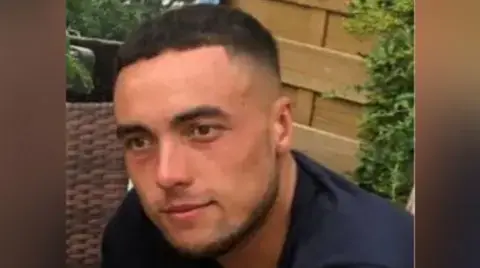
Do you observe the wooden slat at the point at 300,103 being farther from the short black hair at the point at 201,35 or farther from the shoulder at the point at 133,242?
the shoulder at the point at 133,242

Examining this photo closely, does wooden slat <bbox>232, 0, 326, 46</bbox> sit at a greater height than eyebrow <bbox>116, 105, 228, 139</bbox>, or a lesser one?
greater

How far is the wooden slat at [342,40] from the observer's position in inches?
25.3

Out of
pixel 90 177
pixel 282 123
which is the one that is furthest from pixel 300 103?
pixel 90 177

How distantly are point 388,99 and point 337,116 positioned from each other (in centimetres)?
4

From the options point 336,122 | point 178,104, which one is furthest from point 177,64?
point 336,122

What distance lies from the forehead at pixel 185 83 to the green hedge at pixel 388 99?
0.10 metres

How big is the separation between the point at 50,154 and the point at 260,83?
15cm

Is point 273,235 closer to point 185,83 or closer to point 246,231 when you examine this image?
point 246,231

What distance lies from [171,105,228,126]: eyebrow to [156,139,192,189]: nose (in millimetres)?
14

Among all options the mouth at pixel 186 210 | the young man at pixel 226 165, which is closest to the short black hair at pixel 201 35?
the young man at pixel 226 165

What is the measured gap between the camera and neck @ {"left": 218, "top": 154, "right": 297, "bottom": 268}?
2.13 ft

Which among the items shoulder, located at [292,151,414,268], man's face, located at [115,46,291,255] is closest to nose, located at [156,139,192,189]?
man's face, located at [115,46,291,255]

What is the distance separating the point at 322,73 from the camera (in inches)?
25.6

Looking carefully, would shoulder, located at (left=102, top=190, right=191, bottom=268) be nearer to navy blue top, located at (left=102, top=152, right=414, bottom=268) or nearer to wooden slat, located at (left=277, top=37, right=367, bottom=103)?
navy blue top, located at (left=102, top=152, right=414, bottom=268)
